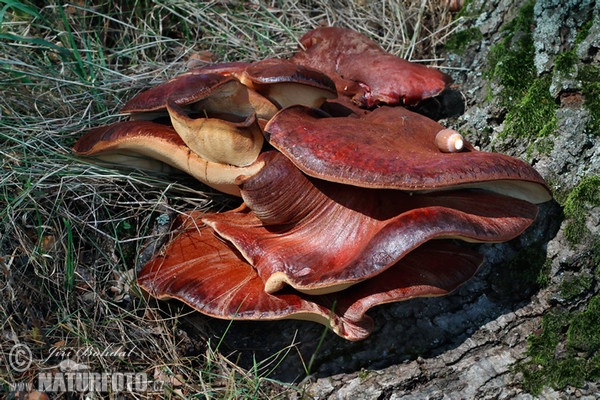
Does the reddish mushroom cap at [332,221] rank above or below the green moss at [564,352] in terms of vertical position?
above

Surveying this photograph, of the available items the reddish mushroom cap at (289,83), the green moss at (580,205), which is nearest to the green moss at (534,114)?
the green moss at (580,205)

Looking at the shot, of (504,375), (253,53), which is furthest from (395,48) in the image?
(504,375)

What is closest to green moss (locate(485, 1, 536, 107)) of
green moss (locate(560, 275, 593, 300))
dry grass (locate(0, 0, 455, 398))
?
dry grass (locate(0, 0, 455, 398))

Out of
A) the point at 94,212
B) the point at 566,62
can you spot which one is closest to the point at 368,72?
the point at 566,62

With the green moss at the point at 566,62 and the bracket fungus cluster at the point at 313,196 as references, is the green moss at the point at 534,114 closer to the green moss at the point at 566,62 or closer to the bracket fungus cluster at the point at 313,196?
the green moss at the point at 566,62

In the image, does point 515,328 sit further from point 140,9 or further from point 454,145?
point 140,9

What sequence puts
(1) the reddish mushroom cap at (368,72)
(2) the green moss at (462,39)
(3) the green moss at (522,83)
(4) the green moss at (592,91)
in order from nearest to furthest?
(4) the green moss at (592,91)
(3) the green moss at (522,83)
(1) the reddish mushroom cap at (368,72)
(2) the green moss at (462,39)

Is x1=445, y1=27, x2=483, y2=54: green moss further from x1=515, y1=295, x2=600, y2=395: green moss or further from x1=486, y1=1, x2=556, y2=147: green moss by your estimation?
x1=515, y1=295, x2=600, y2=395: green moss
